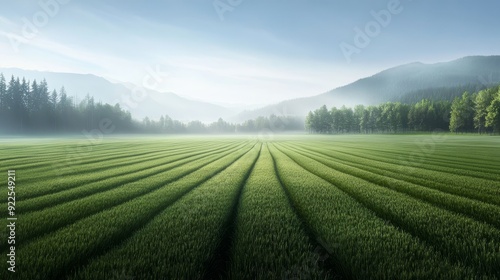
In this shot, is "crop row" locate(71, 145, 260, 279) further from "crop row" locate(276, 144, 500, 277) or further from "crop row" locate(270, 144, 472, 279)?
"crop row" locate(276, 144, 500, 277)

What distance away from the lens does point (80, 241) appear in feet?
12.8

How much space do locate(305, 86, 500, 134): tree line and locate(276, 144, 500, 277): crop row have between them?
9308 centimetres

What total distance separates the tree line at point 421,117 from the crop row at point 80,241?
98.9 metres

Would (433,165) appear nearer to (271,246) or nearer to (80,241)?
(271,246)

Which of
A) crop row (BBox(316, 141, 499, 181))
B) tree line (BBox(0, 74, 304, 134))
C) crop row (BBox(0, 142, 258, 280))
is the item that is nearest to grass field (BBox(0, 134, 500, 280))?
crop row (BBox(0, 142, 258, 280))

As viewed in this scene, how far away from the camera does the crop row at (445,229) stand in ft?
11.0

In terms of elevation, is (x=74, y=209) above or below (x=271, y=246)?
below

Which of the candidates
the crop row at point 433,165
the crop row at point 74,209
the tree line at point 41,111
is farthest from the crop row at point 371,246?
the tree line at point 41,111

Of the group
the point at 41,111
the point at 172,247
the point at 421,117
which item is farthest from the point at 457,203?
the point at 421,117

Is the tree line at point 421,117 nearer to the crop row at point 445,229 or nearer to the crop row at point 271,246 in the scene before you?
the crop row at point 445,229

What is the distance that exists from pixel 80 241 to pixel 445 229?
6664 millimetres

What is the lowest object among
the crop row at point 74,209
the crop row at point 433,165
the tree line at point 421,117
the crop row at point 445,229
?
the crop row at point 433,165

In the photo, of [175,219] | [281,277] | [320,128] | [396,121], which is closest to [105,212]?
[175,219]

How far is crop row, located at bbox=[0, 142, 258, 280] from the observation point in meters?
3.12
